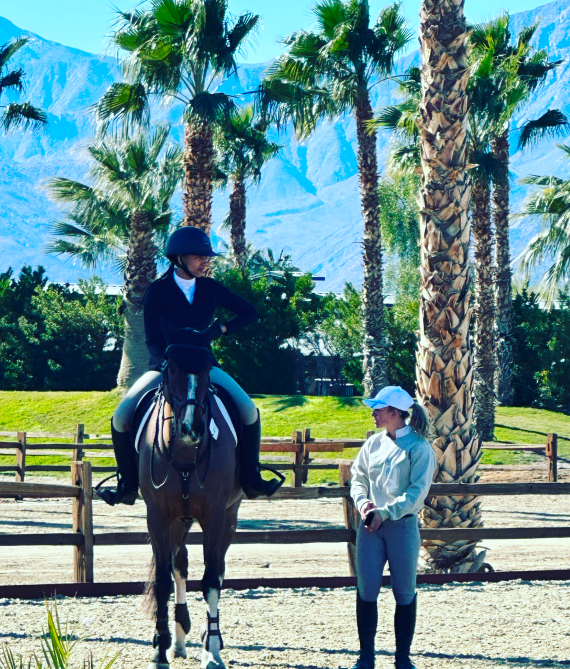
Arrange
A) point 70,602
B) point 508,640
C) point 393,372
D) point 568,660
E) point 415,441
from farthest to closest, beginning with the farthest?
point 393,372
point 70,602
point 508,640
point 568,660
point 415,441

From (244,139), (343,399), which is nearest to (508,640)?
(343,399)

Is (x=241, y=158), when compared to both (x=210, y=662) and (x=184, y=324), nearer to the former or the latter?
(x=184, y=324)

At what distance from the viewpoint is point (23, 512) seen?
16.7 meters

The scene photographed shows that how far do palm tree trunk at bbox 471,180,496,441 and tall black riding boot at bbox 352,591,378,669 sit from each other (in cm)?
1908

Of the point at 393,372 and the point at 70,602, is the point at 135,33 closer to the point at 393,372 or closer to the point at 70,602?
the point at 393,372

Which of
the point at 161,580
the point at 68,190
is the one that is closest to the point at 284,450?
the point at 161,580

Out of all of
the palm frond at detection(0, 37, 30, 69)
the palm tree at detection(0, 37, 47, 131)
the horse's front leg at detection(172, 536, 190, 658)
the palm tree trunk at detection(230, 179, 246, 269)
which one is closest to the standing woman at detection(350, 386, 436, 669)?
the horse's front leg at detection(172, 536, 190, 658)

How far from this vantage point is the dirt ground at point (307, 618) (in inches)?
255

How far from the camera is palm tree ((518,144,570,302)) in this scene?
26.6 meters

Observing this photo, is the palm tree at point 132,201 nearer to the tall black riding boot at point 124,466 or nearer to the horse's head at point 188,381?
the tall black riding boot at point 124,466

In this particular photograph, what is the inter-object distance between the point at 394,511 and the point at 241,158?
90.8 ft

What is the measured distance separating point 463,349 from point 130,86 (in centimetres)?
1478

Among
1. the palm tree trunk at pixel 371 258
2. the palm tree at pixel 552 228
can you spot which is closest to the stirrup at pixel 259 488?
the palm tree trunk at pixel 371 258

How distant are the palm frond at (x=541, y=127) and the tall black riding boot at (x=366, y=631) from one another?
22638 mm
